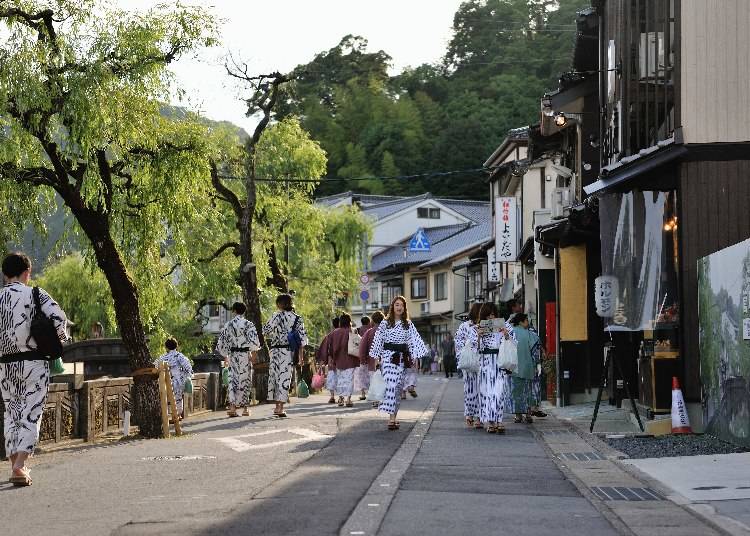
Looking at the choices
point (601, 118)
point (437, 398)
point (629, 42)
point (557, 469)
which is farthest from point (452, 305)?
point (557, 469)

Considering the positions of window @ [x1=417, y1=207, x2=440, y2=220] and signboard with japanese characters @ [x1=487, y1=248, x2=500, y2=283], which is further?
window @ [x1=417, y1=207, x2=440, y2=220]

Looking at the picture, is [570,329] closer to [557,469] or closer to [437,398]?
[437,398]

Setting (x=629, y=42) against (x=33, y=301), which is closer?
(x=33, y=301)

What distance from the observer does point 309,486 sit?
31.0 ft

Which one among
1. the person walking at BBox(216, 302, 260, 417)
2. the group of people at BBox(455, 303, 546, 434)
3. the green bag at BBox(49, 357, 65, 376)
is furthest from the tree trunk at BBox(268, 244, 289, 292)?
the green bag at BBox(49, 357, 65, 376)

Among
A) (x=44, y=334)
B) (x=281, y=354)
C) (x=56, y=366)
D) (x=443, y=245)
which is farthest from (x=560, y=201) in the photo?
(x=443, y=245)

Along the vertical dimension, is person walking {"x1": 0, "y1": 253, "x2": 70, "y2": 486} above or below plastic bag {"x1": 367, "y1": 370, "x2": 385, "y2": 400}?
above

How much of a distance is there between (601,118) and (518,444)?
9.63m

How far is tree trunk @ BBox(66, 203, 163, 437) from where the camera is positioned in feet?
50.5

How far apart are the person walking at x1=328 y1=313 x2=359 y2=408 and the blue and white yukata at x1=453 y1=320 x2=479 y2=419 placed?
704 cm

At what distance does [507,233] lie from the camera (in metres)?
41.5

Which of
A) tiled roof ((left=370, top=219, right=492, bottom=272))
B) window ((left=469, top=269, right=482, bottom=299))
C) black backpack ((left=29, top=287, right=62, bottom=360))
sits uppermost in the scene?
tiled roof ((left=370, top=219, right=492, bottom=272))

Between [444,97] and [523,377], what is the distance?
61815 mm

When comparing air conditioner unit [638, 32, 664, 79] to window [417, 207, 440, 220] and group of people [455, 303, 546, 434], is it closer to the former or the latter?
group of people [455, 303, 546, 434]
